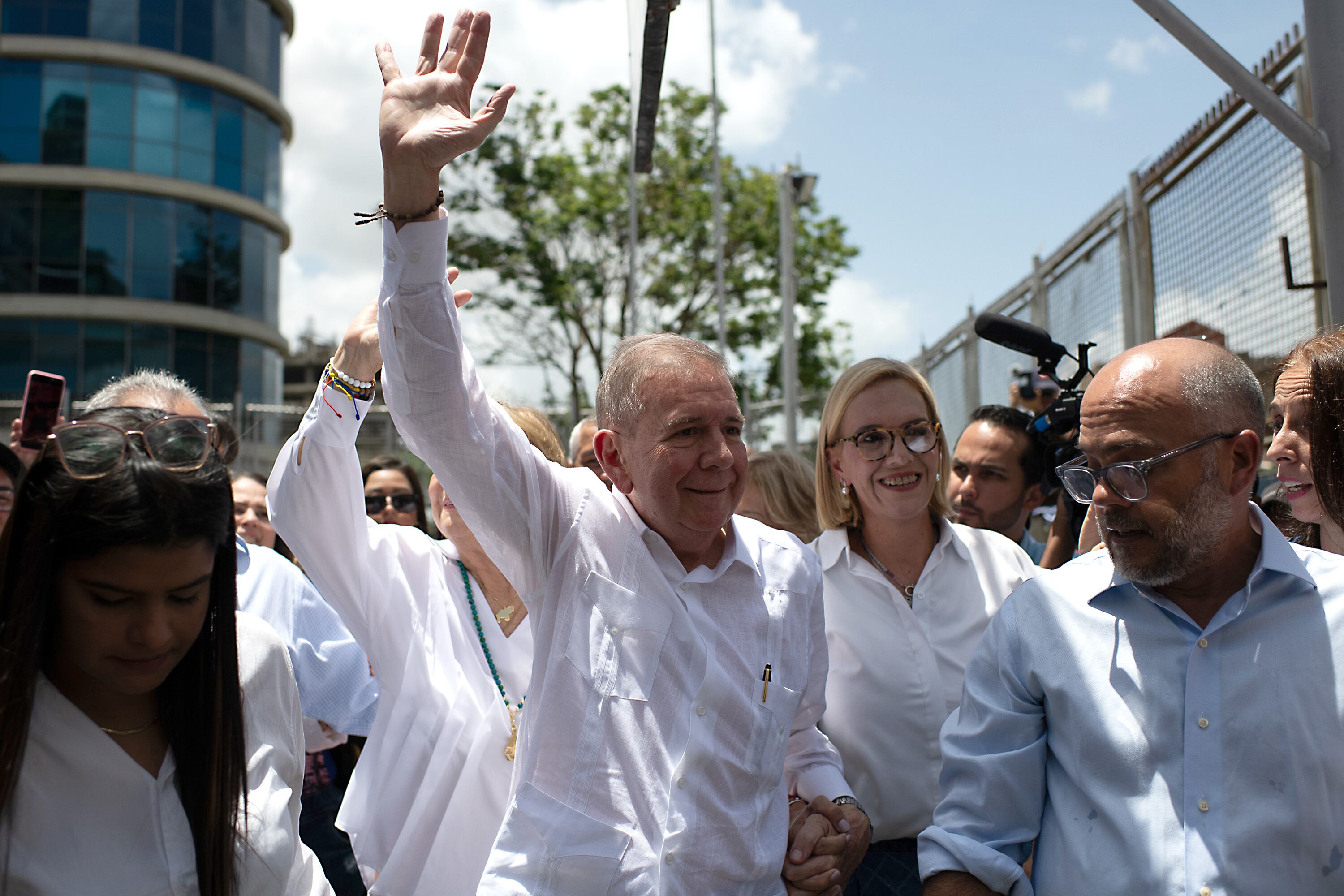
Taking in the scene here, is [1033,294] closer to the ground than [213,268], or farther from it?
closer to the ground

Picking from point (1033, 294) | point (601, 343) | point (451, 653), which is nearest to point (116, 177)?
point (601, 343)

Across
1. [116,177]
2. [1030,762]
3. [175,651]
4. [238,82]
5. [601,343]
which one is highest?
[238,82]

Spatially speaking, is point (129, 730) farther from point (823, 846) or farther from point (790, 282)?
point (790, 282)

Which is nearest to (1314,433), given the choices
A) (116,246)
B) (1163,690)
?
(1163,690)

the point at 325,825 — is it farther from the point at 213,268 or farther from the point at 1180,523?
the point at 213,268

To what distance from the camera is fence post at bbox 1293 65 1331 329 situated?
14.0 ft

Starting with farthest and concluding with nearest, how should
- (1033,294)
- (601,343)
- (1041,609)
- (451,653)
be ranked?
(601,343) → (1033,294) → (451,653) → (1041,609)

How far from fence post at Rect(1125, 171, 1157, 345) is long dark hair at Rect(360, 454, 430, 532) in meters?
3.87

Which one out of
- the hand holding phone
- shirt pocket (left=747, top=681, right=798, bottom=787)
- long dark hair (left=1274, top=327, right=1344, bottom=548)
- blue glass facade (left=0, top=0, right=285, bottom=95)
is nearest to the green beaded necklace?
shirt pocket (left=747, top=681, right=798, bottom=787)

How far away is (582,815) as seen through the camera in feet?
6.59

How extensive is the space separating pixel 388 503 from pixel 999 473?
286cm

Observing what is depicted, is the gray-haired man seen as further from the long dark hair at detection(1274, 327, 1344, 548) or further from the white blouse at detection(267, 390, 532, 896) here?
the long dark hair at detection(1274, 327, 1344, 548)

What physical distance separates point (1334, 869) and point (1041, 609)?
0.71 meters

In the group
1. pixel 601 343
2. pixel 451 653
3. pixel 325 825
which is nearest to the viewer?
pixel 451 653
